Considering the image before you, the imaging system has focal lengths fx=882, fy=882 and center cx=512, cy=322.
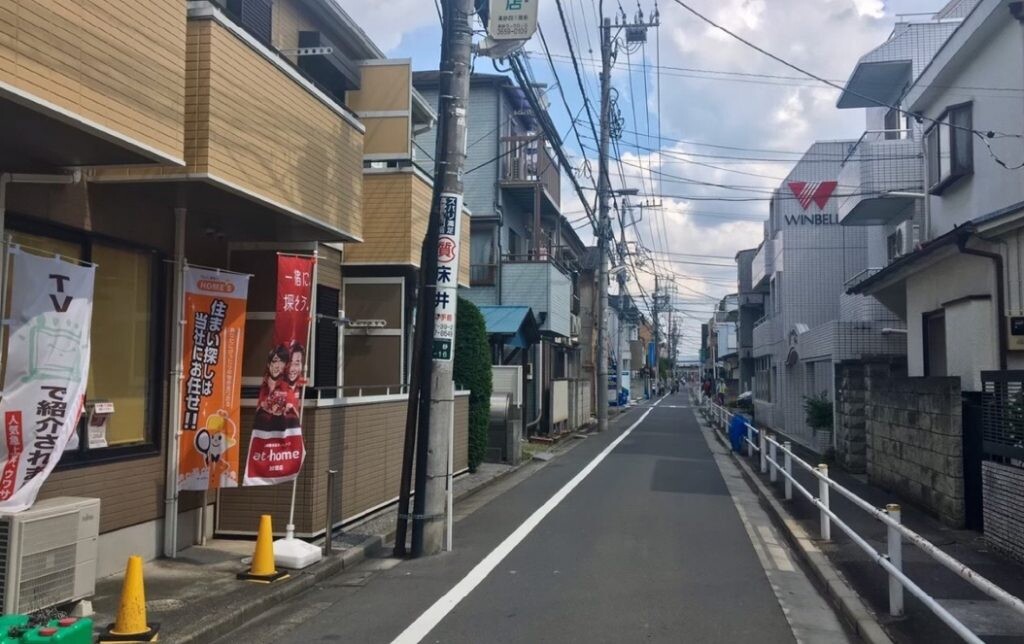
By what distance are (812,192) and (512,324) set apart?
10.0m

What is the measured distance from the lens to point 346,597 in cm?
779

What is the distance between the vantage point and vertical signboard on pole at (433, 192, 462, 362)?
31.6ft

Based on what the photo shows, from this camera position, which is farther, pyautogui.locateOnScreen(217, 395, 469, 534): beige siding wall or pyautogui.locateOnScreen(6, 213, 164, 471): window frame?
pyautogui.locateOnScreen(217, 395, 469, 534): beige siding wall

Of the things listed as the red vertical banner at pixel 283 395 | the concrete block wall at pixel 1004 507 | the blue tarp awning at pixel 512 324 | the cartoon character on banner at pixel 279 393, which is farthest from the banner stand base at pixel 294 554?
the blue tarp awning at pixel 512 324

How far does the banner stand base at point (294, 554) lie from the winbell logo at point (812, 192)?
19.8m

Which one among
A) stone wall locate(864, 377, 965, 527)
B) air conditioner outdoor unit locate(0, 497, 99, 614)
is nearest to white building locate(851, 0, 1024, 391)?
stone wall locate(864, 377, 965, 527)

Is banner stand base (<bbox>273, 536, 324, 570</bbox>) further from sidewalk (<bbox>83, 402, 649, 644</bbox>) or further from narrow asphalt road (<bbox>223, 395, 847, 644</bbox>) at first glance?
narrow asphalt road (<bbox>223, 395, 847, 644</bbox>)

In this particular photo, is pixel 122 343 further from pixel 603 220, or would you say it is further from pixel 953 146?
pixel 603 220

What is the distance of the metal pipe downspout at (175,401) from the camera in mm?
8586

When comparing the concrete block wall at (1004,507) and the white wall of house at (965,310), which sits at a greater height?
the white wall of house at (965,310)

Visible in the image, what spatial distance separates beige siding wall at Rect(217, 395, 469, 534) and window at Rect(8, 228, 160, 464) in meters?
1.31

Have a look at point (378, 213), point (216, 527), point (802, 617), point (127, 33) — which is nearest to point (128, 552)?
point (216, 527)

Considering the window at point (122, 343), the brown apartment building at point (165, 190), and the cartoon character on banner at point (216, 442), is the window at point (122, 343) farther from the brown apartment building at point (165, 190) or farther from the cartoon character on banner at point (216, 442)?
the cartoon character on banner at point (216, 442)

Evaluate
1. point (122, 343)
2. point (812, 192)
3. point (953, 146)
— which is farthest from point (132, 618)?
point (812, 192)
